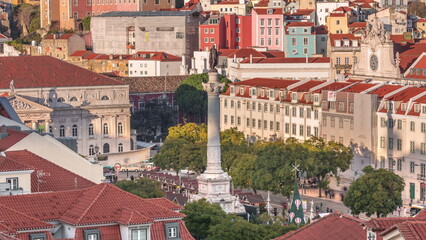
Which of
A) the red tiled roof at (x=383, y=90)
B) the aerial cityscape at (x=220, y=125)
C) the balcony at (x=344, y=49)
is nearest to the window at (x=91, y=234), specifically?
the aerial cityscape at (x=220, y=125)

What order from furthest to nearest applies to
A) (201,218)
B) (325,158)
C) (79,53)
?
(79,53) < (325,158) < (201,218)

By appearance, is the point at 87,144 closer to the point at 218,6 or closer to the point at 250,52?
the point at 250,52

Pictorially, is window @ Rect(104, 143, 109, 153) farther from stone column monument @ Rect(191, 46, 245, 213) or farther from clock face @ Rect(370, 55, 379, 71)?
stone column monument @ Rect(191, 46, 245, 213)

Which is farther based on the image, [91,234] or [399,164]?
[399,164]

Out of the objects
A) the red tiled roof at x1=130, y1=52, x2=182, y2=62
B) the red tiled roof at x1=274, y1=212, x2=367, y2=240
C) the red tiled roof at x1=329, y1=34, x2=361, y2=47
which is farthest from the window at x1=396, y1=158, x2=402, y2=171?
the red tiled roof at x1=130, y1=52, x2=182, y2=62

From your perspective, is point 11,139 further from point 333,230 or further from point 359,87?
point 359,87

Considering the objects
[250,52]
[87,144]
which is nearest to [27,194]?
[87,144]

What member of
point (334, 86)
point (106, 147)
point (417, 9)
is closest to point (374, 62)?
point (334, 86)
